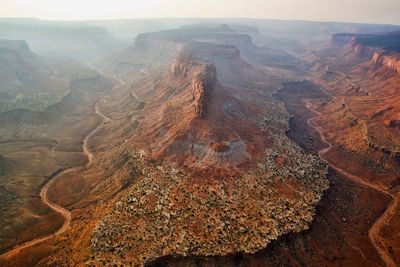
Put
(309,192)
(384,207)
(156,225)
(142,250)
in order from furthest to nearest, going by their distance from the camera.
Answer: (384,207) → (309,192) → (156,225) → (142,250)

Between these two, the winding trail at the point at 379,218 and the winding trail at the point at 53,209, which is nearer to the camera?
the winding trail at the point at 379,218

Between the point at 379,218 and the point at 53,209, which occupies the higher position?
the point at 379,218

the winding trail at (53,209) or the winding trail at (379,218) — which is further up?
the winding trail at (379,218)

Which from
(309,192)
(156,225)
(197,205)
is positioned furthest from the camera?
(309,192)

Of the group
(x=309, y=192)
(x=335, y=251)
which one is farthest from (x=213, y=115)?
(x=335, y=251)

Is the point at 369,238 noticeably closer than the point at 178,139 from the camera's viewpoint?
Yes

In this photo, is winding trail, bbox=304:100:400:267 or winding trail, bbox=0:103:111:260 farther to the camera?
winding trail, bbox=0:103:111:260

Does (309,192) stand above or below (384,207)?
above

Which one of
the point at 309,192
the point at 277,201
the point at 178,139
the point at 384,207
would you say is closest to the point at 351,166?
the point at 384,207

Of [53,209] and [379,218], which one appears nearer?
[379,218]

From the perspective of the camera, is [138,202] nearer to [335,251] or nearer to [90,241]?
[90,241]

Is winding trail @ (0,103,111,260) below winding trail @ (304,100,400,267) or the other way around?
below
